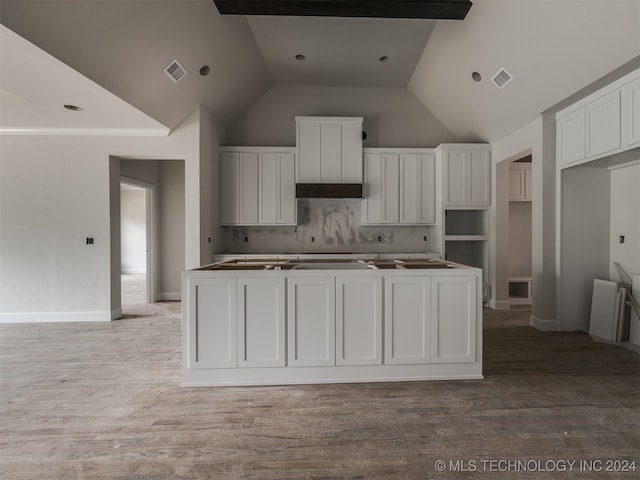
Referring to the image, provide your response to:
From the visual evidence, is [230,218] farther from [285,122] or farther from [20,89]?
[20,89]

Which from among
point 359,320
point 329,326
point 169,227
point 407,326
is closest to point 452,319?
point 407,326

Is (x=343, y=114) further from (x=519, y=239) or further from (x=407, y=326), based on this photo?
(x=407, y=326)

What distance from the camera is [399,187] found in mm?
5066

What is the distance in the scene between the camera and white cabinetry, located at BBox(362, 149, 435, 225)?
506cm

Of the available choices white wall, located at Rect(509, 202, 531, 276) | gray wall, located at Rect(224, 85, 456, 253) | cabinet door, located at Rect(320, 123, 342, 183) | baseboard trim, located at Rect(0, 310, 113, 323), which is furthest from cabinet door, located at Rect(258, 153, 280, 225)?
white wall, located at Rect(509, 202, 531, 276)

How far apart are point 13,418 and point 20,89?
9.41ft

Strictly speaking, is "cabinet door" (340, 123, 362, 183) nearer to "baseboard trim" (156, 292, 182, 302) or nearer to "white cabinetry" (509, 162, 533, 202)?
"white cabinetry" (509, 162, 533, 202)

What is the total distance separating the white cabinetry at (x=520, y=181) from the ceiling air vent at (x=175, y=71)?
5.24 m

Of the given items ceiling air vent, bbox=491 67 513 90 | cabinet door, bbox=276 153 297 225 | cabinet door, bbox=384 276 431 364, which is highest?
ceiling air vent, bbox=491 67 513 90

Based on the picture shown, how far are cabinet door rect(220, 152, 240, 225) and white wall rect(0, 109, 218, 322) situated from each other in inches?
32.3

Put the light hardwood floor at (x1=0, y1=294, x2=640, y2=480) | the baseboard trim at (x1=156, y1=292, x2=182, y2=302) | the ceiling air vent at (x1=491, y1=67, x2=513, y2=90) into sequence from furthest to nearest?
the baseboard trim at (x1=156, y1=292, x2=182, y2=302) < the ceiling air vent at (x1=491, y1=67, x2=513, y2=90) < the light hardwood floor at (x1=0, y1=294, x2=640, y2=480)

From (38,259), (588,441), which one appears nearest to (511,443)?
(588,441)

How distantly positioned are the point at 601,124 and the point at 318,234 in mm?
3802

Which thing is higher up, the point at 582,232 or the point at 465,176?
the point at 465,176
